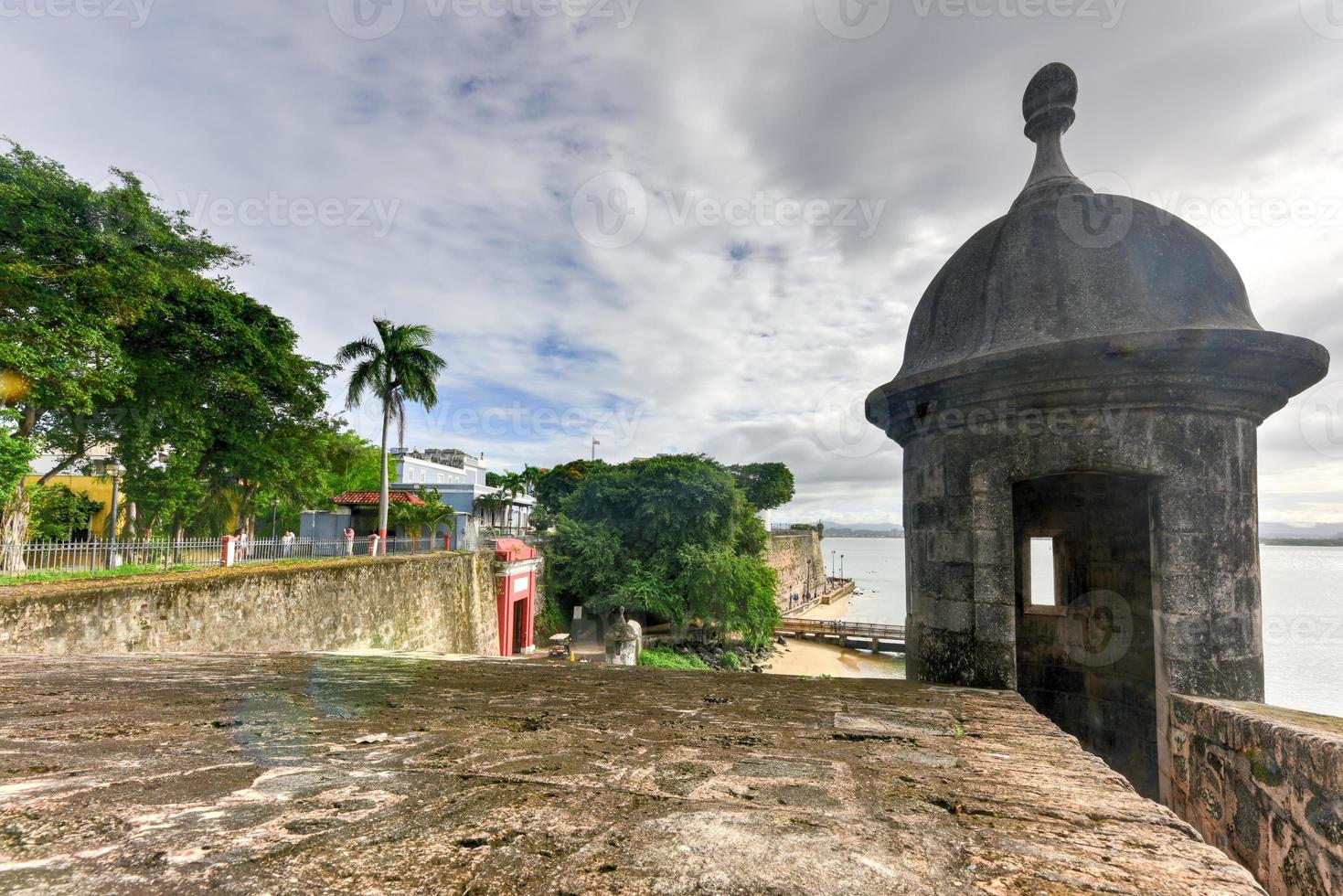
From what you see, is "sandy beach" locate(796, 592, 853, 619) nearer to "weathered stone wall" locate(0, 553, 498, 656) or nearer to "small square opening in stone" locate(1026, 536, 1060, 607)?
"small square opening in stone" locate(1026, 536, 1060, 607)

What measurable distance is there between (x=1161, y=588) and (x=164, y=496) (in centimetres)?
2331

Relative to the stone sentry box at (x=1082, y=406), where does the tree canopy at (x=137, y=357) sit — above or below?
above

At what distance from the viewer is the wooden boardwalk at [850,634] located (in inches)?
1238

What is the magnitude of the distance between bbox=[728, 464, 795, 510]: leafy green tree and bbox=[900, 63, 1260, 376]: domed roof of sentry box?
142 feet

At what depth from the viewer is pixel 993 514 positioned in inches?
153

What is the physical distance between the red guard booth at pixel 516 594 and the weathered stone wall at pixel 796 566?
65.1 feet

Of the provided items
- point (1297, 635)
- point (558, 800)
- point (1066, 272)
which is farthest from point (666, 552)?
point (1297, 635)

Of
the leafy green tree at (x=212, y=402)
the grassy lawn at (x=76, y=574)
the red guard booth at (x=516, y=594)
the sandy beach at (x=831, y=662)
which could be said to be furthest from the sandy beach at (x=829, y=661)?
the grassy lawn at (x=76, y=574)

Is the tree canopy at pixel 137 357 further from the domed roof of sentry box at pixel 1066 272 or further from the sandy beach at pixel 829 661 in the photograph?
the sandy beach at pixel 829 661

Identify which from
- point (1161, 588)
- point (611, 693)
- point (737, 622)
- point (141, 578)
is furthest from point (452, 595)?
point (1161, 588)

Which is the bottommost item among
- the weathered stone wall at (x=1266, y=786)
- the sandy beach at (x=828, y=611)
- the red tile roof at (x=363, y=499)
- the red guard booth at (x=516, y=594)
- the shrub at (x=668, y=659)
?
the sandy beach at (x=828, y=611)

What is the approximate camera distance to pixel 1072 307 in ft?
12.8

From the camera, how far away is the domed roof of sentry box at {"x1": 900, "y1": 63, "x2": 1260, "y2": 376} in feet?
12.5

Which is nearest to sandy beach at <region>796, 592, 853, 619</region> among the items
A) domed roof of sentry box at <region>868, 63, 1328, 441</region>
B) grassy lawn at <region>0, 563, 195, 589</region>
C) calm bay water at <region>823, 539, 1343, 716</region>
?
calm bay water at <region>823, 539, 1343, 716</region>
